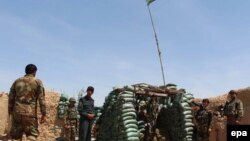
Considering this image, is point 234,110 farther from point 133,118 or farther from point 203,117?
point 133,118

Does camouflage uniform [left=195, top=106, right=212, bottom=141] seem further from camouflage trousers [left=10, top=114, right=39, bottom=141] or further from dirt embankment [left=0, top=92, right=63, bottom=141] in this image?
dirt embankment [left=0, top=92, right=63, bottom=141]

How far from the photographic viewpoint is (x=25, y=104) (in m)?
7.80

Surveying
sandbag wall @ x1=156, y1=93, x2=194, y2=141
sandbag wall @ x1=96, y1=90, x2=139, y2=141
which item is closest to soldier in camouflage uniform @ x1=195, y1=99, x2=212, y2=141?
sandbag wall @ x1=156, y1=93, x2=194, y2=141

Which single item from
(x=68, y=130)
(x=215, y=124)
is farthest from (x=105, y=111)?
(x=215, y=124)

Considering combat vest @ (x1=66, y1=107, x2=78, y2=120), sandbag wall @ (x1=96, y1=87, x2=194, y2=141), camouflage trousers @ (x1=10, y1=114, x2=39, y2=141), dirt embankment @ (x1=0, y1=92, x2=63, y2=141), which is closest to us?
camouflage trousers @ (x1=10, y1=114, x2=39, y2=141)

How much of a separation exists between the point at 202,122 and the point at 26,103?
6353mm

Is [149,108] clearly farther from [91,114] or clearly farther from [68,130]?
[68,130]

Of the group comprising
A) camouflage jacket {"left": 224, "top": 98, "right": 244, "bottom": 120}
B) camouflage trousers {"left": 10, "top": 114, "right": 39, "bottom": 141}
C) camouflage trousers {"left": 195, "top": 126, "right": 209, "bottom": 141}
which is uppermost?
camouflage jacket {"left": 224, "top": 98, "right": 244, "bottom": 120}

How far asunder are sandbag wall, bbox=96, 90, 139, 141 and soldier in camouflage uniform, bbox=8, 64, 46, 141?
3.25 meters

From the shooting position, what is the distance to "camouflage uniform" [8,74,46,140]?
7.71 m

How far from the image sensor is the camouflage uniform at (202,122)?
42.0 ft

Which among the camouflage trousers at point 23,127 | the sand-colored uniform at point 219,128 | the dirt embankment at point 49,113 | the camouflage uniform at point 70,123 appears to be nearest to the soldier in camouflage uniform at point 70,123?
the camouflage uniform at point 70,123

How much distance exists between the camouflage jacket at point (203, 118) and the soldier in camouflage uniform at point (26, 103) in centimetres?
612

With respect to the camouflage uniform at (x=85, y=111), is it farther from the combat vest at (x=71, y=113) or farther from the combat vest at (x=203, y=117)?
the combat vest at (x=203, y=117)
